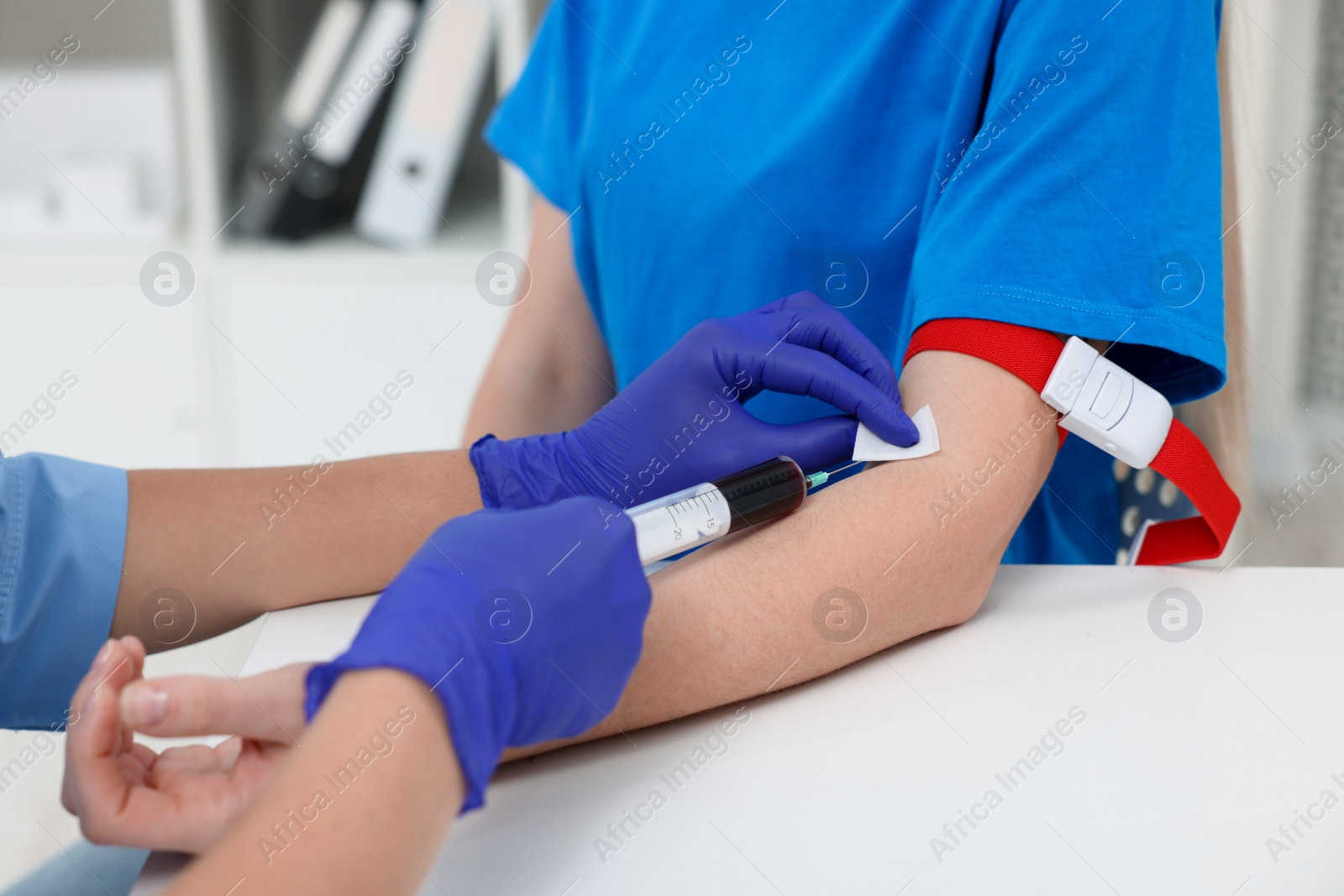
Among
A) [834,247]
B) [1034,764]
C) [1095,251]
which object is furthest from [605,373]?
[1034,764]

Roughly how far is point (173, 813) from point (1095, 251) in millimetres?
615

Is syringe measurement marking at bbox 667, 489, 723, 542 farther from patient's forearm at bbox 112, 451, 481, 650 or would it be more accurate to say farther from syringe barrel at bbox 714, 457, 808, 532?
patient's forearm at bbox 112, 451, 481, 650

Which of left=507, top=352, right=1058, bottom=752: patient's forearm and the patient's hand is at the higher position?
the patient's hand

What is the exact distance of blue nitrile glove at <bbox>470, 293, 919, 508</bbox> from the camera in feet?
2.17

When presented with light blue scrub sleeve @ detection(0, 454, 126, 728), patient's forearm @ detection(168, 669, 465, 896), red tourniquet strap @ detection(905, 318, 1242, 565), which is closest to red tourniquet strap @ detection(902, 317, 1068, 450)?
red tourniquet strap @ detection(905, 318, 1242, 565)

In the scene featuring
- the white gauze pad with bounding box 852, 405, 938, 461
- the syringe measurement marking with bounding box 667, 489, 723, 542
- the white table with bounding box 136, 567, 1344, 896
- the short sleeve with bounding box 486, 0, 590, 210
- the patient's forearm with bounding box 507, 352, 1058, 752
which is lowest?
the white table with bounding box 136, 567, 1344, 896

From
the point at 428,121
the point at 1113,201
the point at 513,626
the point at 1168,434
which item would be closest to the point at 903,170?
the point at 1113,201

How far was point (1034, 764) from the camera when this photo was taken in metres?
0.47

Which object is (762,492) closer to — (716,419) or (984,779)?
(716,419)

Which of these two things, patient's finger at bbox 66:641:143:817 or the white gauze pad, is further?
the white gauze pad

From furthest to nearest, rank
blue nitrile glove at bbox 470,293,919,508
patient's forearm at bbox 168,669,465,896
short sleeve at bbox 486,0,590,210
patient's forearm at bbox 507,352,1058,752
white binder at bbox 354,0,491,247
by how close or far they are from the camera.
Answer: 1. white binder at bbox 354,0,491,247
2. short sleeve at bbox 486,0,590,210
3. blue nitrile glove at bbox 470,293,919,508
4. patient's forearm at bbox 507,352,1058,752
5. patient's forearm at bbox 168,669,465,896

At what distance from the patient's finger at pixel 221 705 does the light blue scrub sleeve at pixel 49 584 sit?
0.85ft

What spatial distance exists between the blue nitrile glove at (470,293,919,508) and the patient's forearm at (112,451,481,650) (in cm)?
8

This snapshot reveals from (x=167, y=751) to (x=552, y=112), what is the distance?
79 cm
